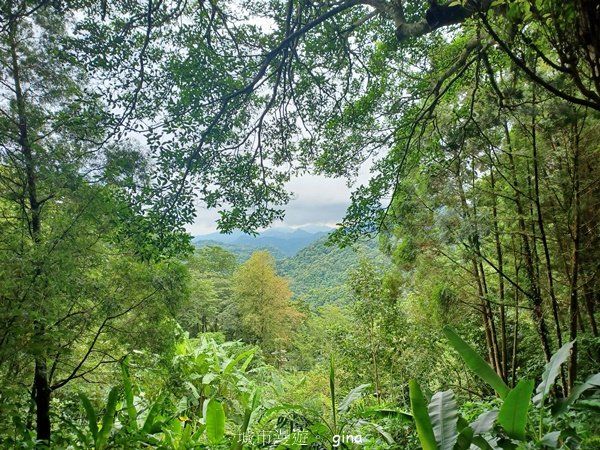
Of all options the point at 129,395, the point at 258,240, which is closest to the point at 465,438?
the point at 129,395

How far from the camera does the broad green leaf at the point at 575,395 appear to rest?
1.24 metres

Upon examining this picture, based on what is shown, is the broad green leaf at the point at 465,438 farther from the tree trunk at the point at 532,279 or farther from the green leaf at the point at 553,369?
the tree trunk at the point at 532,279

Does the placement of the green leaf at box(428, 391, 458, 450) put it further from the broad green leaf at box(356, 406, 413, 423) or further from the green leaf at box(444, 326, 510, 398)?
the broad green leaf at box(356, 406, 413, 423)

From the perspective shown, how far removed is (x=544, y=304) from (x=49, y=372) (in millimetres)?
3788

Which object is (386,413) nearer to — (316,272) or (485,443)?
(485,443)

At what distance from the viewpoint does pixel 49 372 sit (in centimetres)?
248

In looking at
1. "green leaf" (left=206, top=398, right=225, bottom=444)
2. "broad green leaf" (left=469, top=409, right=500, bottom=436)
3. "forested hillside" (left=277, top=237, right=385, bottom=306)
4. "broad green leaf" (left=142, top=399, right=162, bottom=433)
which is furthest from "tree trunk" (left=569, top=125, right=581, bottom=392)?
"forested hillside" (left=277, top=237, right=385, bottom=306)

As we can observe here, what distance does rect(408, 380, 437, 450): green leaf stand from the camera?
130 cm

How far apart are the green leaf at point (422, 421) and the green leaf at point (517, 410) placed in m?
0.24

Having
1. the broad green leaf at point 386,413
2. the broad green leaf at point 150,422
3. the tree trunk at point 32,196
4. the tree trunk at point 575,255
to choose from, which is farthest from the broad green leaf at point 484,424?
the tree trunk at point 32,196

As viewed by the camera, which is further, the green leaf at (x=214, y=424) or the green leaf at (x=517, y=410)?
the green leaf at (x=214, y=424)

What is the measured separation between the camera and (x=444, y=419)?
1.37 meters

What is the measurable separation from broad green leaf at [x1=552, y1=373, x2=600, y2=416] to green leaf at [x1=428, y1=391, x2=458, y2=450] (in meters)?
0.35

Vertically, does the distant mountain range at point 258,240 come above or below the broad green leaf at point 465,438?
above
